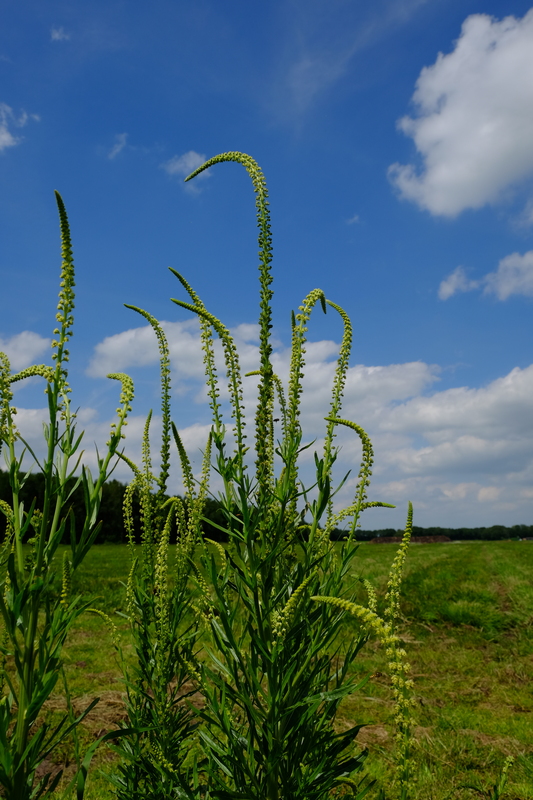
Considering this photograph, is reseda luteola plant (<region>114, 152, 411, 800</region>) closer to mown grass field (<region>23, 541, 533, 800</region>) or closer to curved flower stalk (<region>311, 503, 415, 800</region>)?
curved flower stalk (<region>311, 503, 415, 800</region>)

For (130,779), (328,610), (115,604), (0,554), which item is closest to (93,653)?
(115,604)

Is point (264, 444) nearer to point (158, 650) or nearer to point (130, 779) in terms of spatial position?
point (158, 650)

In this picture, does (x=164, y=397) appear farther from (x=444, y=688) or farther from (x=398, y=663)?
(x=444, y=688)

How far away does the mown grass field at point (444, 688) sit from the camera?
640 centimetres

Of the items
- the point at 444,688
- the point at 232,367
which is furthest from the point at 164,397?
the point at 444,688

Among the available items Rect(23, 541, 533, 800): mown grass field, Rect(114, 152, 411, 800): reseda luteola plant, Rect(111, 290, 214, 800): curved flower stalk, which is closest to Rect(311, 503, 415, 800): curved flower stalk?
Rect(114, 152, 411, 800): reseda luteola plant

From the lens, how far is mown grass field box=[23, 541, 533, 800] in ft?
21.0

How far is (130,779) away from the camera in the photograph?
3.91 metres

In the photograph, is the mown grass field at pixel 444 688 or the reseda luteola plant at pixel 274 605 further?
the mown grass field at pixel 444 688

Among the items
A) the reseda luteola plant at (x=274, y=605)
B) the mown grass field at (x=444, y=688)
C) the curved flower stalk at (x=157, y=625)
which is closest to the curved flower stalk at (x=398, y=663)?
the reseda luteola plant at (x=274, y=605)

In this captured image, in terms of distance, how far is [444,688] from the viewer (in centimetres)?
974

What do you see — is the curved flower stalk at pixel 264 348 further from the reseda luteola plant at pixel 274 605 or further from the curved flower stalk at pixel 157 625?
the curved flower stalk at pixel 157 625

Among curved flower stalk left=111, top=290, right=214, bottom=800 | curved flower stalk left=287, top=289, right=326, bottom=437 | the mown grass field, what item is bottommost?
the mown grass field

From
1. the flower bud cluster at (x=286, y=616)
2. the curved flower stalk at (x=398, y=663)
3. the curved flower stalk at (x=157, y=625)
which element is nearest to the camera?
the curved flower stalk at (x=398, y=663)
